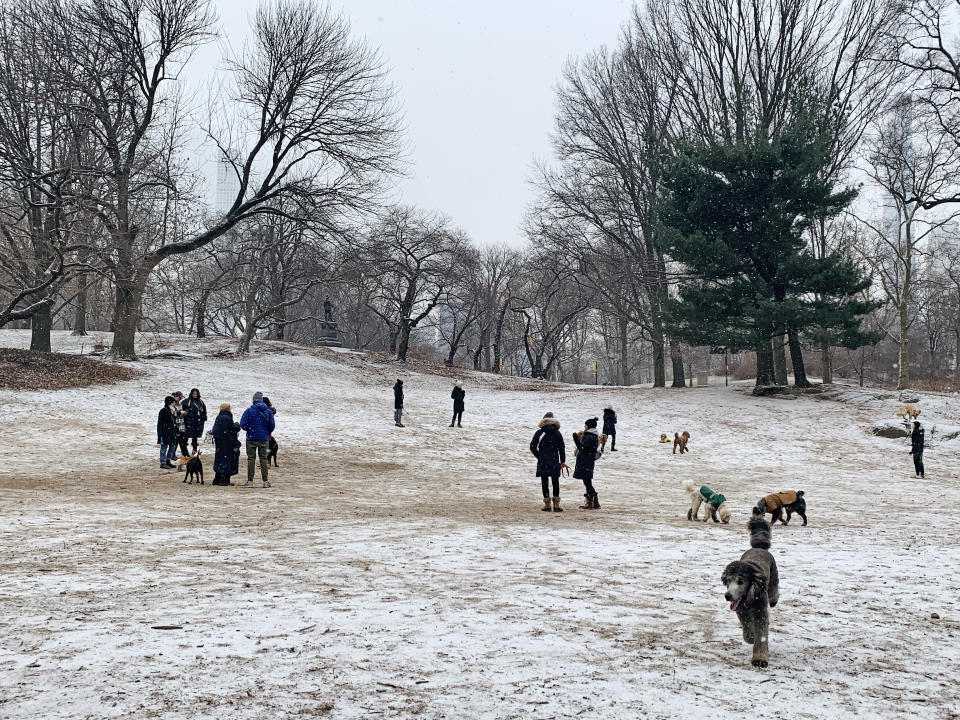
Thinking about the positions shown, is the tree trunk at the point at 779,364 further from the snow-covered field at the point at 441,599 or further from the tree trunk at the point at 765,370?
the snow-covered field at the point at 441,599

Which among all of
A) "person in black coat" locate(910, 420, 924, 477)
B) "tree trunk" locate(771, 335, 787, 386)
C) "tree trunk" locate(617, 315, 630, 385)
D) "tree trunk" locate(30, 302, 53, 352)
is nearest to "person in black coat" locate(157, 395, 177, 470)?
"tree trunk" locate(30, 302, 53, 352)

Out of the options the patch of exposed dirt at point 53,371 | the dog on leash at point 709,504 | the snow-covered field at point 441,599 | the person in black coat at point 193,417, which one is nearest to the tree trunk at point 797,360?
the snow-covered field at point 441,599

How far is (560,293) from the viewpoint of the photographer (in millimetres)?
53156

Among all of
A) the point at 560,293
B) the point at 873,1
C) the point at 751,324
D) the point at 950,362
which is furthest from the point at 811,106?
the point at 950,362

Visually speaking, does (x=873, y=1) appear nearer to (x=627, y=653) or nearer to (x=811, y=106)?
(x=811, y=106)

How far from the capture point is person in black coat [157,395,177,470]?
16.1m

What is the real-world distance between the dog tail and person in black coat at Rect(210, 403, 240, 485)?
11.3 metres

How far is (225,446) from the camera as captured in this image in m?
14.4

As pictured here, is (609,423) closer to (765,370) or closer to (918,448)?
(918,448)

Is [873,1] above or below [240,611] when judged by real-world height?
above

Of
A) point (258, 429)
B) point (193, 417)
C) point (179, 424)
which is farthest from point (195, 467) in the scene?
point (179, 424)

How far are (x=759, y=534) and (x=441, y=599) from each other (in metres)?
2.77

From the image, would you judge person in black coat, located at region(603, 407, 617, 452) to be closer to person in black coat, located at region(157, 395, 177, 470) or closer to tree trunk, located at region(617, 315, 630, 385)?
person in black coat, located at region(157, 395, 177, 470)

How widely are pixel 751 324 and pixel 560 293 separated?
81.6ft
